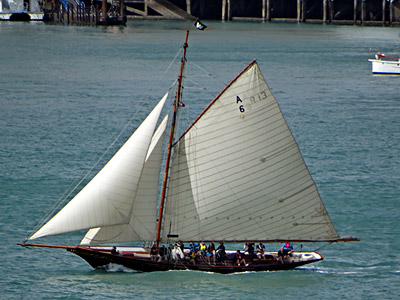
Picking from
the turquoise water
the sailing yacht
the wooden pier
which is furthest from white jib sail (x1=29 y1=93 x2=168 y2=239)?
the wooden pier

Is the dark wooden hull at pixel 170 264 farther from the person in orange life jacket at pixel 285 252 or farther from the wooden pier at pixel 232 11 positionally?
the wooden pier at pixel 232 11

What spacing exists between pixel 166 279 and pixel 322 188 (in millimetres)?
16462

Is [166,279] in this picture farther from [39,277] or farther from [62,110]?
[62,110]

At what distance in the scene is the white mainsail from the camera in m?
30.0

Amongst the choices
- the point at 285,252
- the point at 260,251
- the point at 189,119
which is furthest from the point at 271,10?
the point at 260,251

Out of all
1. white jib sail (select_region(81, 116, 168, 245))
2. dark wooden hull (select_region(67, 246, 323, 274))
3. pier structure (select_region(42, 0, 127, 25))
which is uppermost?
pier structure (select_region(42, 0, 127, 25))

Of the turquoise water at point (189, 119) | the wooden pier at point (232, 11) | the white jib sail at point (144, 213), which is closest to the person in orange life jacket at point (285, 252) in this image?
the turquoise water at point (189, 119)

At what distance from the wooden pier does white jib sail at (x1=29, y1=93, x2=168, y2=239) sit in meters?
121

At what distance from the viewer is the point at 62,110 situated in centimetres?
6788

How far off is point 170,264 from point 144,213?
75.1 inches

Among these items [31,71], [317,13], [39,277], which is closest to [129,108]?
[31,71]

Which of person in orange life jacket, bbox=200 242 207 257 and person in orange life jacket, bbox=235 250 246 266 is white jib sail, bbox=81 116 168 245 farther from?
person in orange life jacket, bbox=235 250 246 266

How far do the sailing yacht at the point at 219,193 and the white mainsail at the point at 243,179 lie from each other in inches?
1.3

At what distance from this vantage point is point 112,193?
2938cm
